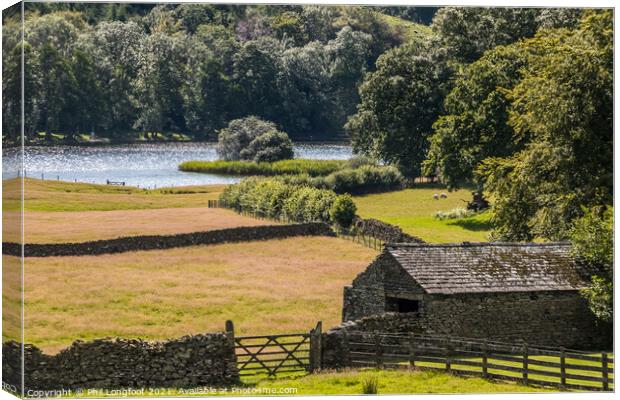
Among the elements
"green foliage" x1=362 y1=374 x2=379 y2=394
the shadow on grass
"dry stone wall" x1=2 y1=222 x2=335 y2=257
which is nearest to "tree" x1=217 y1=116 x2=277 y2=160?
"dry stone wall" x1=2 y1=222 x2=335 y2=257

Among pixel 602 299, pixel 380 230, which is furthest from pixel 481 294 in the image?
pixel 380 230

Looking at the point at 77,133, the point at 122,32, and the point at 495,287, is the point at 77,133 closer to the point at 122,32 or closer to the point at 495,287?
the point at 122,32

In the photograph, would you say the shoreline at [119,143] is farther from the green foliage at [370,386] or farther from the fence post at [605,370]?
the fence post at [605,370]

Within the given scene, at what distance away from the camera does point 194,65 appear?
32062mm

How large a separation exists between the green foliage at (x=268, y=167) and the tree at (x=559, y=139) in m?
7.50

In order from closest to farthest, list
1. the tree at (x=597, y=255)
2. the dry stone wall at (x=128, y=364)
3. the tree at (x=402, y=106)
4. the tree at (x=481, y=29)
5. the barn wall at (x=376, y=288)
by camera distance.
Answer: the dry stone wall at (x=128, y=364), the tree at (x=597, y=255), the barn wall at (x=376, y=288), the tree at (x=402, y=106), the tree at (x=481, y=29)

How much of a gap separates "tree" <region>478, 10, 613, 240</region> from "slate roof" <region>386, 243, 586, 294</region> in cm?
240

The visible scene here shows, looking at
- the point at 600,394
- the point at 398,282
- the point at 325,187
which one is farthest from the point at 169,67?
the point at 600,394

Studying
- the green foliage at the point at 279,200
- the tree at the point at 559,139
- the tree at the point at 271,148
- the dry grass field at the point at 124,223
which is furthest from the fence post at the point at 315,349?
the tree at the point at 559,139

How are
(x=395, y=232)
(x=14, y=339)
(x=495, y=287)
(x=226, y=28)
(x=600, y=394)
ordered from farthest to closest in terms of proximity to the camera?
(x=395, y=232), (x=495, y=287), (x=226, y=28), (x=600, y=394), (x=14, y=339)

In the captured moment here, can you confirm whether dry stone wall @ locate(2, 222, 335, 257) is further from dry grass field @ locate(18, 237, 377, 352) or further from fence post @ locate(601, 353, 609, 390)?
fence post @ locate(601, 353, 609, 390)

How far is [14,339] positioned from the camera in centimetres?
2603

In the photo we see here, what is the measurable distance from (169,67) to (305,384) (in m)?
8.52

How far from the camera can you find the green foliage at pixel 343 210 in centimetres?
3452
